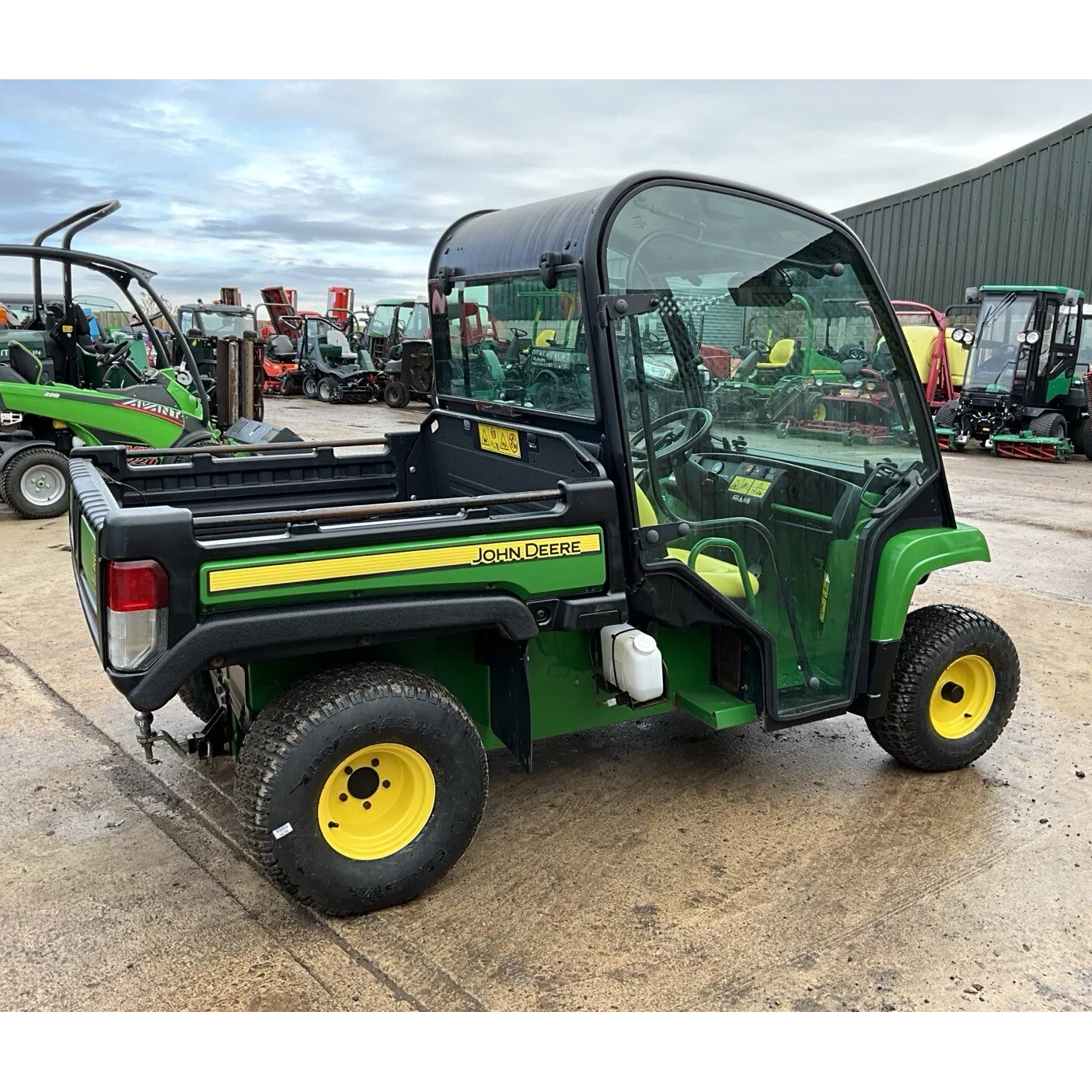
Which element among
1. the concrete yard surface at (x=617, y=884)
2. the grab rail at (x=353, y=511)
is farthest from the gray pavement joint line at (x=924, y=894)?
the grab rail at (x=353, y=511)

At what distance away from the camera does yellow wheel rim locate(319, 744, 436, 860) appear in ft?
9.65

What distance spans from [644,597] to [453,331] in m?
1.47

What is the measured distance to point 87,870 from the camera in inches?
127

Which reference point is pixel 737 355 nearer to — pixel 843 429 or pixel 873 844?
pixel 843 429

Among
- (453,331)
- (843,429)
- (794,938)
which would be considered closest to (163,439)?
(453,331)

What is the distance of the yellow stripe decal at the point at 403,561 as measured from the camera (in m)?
2.72

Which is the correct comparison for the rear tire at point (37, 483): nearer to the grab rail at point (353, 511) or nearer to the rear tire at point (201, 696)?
the rear tire at point (201, 696)

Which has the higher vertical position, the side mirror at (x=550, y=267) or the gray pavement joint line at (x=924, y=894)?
the side mirror at (x=550, y=267)

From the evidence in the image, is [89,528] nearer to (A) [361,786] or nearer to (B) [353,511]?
(B) [353,511]

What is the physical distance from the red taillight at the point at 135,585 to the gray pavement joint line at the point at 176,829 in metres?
0.99

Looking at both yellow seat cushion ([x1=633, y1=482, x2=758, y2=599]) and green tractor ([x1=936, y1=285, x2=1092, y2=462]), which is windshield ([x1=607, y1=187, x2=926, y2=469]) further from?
green tractor ([x1=936, y1=285, x2=1092, y2=462])

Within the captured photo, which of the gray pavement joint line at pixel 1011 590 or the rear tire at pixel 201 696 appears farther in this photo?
the gray pavement joint line at pixel 1011 590

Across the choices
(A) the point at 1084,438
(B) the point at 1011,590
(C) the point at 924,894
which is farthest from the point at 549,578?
(A) the point at 1084,438

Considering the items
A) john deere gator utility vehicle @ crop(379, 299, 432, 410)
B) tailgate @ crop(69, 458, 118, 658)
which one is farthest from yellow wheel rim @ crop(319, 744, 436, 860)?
john deere gator utility vehicle @ crop(379, 299, 432, 410)
